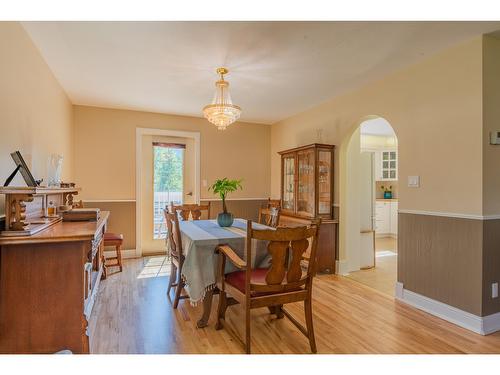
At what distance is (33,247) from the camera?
1.61m

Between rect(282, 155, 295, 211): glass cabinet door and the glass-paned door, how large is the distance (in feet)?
5.99

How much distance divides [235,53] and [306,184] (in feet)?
7.07

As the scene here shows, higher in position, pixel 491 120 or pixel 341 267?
pixel 491 120

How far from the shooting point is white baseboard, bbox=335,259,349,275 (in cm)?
388

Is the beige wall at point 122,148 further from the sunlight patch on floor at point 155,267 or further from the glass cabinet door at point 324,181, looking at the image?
the glass cabinet door at point 324,181

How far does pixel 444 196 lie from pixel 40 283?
3159 mm

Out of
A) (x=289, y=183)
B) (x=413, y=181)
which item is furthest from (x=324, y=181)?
(x=413, y=181)

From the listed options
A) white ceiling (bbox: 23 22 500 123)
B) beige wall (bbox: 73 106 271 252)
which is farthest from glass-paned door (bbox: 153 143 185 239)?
white ceiling (bbox: 23 22 500 123)

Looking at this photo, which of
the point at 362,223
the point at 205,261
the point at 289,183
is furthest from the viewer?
the point at 289,183

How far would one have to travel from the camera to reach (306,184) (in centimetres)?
412

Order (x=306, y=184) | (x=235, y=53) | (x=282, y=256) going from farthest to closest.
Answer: (x=306, y=184) → (x=235, y=53) → (x=282, y=256)

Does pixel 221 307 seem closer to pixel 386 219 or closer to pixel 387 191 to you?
pixel 386 219
